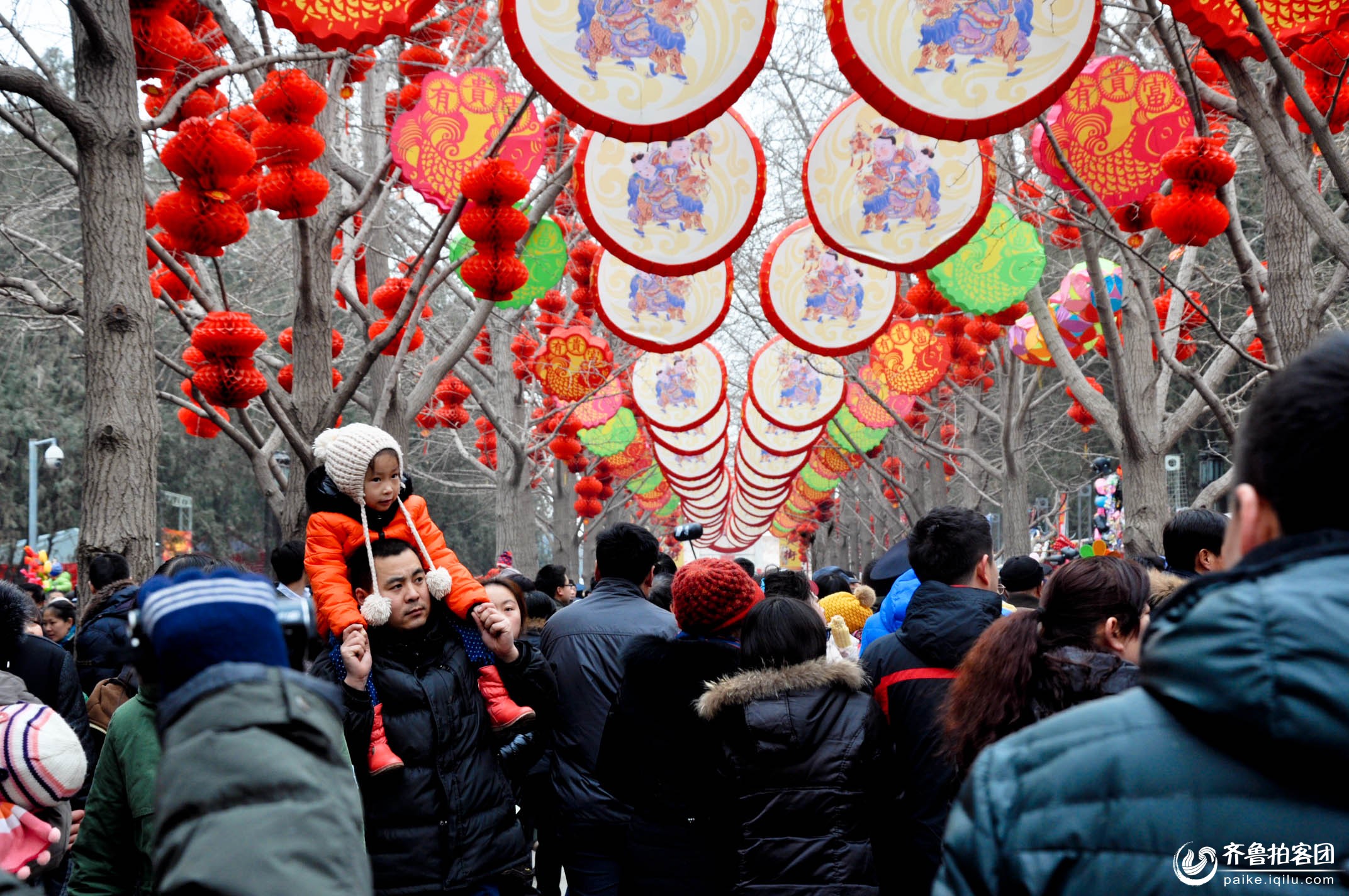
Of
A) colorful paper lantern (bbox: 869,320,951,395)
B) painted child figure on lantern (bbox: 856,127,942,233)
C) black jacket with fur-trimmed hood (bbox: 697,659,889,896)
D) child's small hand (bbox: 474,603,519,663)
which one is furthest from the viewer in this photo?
colorful paper lantern (bbox: 869,320,951,395)

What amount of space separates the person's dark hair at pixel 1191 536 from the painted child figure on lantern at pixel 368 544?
2.60 metres

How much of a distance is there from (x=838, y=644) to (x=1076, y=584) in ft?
9.32

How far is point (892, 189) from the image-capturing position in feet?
24.6

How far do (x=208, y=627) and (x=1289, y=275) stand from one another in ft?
19.9

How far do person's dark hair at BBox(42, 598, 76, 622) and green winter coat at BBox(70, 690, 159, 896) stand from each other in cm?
694

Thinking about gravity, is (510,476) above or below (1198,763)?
below

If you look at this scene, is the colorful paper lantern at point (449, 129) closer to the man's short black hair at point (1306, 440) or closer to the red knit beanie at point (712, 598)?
the red knit beanie at point (712, 598)

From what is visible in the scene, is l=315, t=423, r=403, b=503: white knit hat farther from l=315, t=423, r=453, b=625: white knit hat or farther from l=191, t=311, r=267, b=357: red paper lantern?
l=191, t=311, r=267, b=357: red paper lantern

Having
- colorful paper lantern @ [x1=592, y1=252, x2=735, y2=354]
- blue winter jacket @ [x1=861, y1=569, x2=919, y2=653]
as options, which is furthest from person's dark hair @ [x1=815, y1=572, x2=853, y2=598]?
blue winter jacket @ [x1=861, y1=569, x2=919, y2=653]

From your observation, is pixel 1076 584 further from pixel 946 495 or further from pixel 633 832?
pixel 946 495

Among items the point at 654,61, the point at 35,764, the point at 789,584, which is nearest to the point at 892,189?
the point at 654,61

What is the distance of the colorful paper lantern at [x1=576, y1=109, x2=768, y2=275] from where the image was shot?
7598 mm

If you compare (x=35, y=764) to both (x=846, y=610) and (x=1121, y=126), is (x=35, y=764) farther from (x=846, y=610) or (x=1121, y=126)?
(x=1121, y=126)

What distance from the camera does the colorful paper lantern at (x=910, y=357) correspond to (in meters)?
13.6
